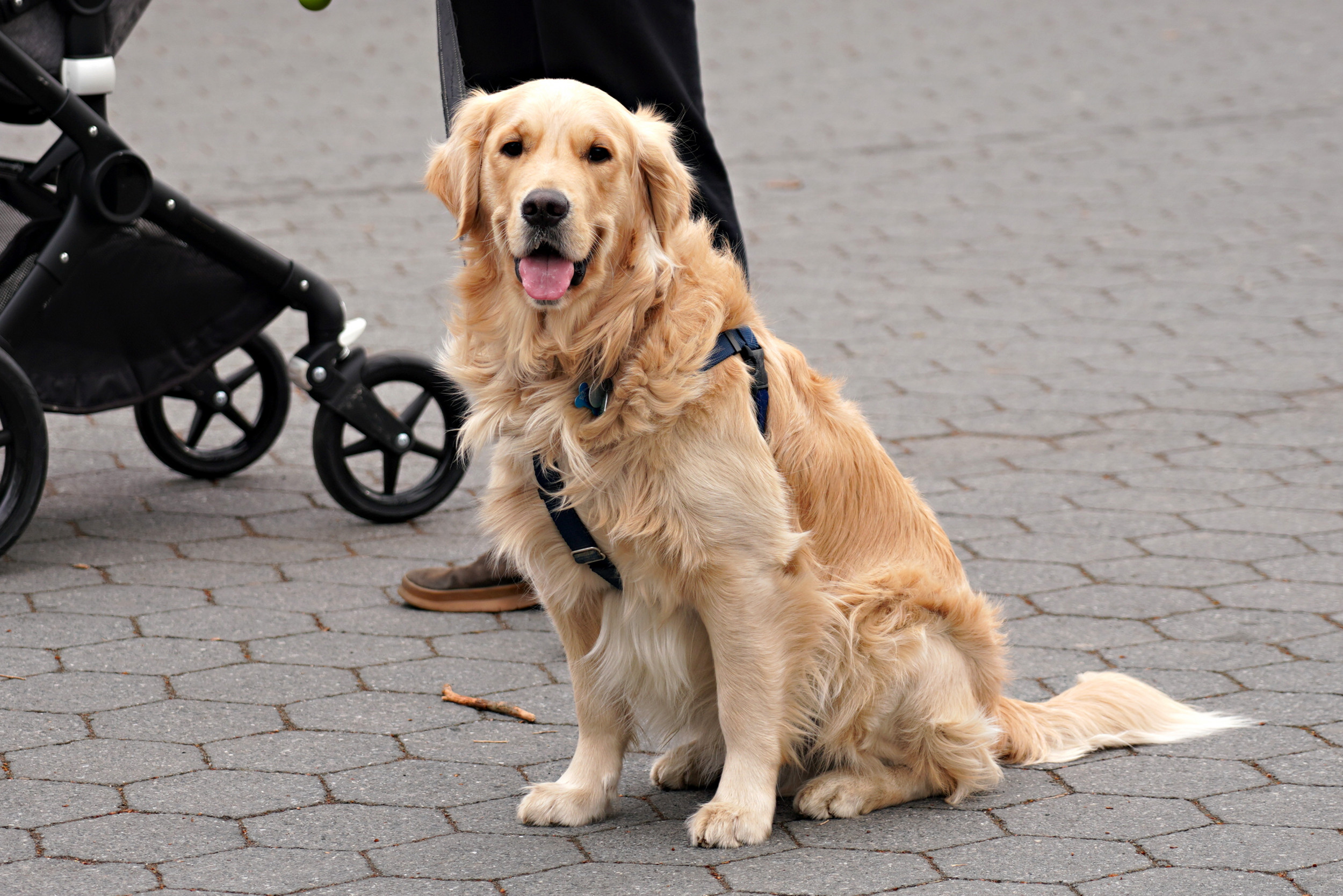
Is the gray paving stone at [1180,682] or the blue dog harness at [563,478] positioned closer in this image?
Result: the blue dog harness at [563,478]

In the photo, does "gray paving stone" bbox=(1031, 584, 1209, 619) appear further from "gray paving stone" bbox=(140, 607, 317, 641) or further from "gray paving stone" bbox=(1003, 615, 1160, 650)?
"gray paving stone" bbox=(140, 607, 317, 641)

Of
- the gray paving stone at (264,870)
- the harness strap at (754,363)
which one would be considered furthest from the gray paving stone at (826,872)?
the harness strap at (754,363)

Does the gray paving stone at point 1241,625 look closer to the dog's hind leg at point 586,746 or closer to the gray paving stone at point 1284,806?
the gray paving stone at point 1284,806

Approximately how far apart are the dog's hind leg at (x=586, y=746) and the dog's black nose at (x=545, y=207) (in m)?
0.80

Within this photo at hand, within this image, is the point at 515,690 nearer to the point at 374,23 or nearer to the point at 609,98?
the point at 609,98

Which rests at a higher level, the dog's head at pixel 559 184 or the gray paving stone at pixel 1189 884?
the dog's head at pixel 559 184

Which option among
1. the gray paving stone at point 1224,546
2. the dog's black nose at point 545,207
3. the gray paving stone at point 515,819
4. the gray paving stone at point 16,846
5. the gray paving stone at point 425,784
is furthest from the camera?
the gray paving stone at point 1224,546

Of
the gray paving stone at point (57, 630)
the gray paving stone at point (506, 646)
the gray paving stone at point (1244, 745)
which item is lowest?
the gray paving stone at point (1244, 745)

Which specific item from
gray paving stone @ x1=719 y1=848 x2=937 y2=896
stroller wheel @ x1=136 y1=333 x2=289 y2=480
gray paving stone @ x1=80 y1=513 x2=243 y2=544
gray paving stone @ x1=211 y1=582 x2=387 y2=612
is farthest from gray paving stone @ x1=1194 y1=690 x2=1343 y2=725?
stroller wheel @ x1=136 y1=333 x2=289 y2=480

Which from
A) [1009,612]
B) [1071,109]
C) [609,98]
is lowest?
[1009,612]

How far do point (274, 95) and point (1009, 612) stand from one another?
836cm

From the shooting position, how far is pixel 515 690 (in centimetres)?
386

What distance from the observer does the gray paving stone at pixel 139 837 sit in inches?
117

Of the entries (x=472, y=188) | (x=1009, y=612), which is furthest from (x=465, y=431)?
(x=1009, y=612)
